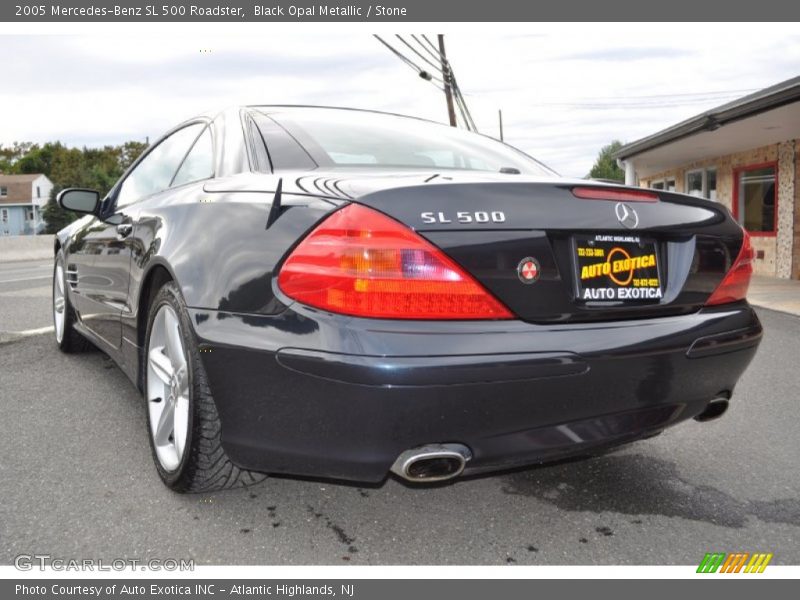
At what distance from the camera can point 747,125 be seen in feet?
39.3

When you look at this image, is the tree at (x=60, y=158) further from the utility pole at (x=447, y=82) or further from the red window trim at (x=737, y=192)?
the red window trim at (x=737, y=192)

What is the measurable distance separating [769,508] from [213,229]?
2.19 meters

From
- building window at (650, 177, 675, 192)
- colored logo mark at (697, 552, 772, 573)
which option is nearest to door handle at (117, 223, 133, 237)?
colored logo mark at (697, 552, 772, 573)

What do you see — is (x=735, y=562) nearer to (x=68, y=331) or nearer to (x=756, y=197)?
(x=68, y=331)

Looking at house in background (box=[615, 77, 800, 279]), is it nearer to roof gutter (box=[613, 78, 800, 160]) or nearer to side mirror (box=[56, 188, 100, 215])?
roof gutter (box=[613, 78, 800, 160])

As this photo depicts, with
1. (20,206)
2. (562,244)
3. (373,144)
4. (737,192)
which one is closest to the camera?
(562,244)

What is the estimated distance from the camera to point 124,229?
139 inches

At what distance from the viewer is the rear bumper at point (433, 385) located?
80.3 inches

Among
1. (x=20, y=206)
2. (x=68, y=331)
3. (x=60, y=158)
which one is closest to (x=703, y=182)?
(x=68, y=331)

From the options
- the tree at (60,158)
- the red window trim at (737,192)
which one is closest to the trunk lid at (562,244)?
the red window trim at (737,192)

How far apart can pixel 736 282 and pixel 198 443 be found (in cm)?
195

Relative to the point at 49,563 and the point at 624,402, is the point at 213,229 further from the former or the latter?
the point at 624,402

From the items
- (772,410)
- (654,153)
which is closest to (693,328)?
(772,410)

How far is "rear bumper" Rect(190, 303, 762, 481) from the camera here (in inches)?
80.3
